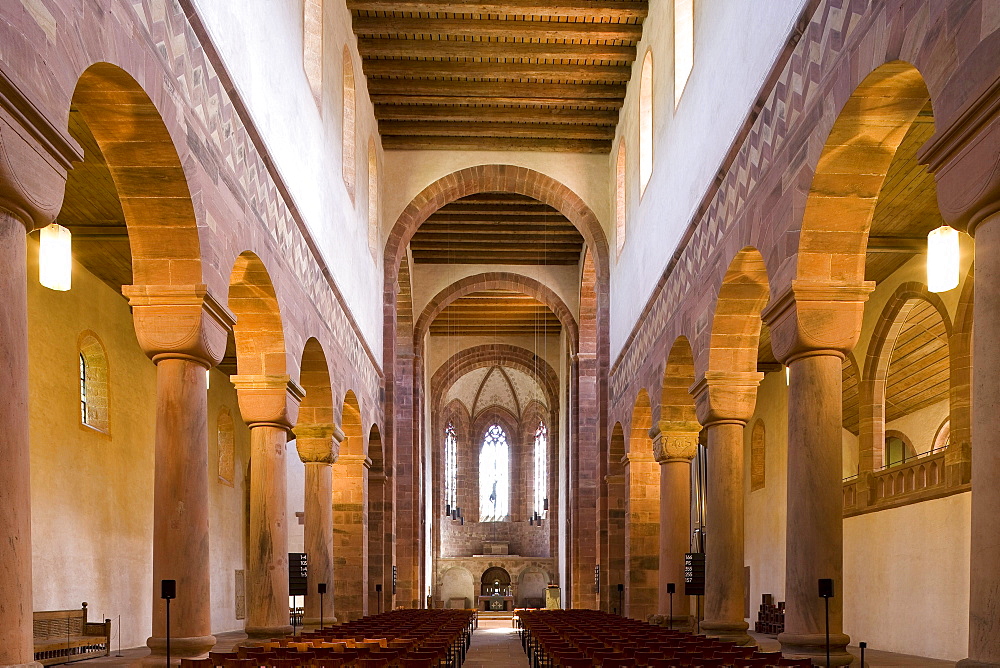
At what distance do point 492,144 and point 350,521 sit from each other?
9.41 metres

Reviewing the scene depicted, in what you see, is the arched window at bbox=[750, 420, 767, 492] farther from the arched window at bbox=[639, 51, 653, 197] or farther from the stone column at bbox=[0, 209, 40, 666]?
the stone column at bbox=[0, 209, 40, 666]

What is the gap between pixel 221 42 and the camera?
10.9m

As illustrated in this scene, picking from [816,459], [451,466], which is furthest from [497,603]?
[816,459]

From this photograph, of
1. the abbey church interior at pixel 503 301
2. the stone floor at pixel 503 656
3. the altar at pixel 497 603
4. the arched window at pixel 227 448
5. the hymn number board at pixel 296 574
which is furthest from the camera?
the altar at pixel 497 603

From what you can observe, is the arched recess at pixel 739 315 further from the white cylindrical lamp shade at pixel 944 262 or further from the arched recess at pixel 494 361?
the arched recess at pixel 494 361

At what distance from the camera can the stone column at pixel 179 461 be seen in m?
9.92

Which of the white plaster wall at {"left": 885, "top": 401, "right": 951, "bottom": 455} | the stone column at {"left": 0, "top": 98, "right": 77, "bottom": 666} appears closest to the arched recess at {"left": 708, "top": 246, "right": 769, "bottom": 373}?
the white plaster wall at {"left": 885, "top": 401, "right": 951, "bottom": 455}

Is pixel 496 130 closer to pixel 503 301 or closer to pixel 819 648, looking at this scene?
pixel 503 301

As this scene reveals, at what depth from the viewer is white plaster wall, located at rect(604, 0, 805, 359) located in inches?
467

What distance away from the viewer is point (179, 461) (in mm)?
10047

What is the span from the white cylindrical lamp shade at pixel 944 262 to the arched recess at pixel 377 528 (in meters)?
16.5

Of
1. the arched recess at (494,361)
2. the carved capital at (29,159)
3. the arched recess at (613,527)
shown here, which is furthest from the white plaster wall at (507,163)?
the carved capital at (29,159)

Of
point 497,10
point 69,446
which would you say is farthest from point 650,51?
point 69,446

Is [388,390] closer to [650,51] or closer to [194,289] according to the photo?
[650,51]
